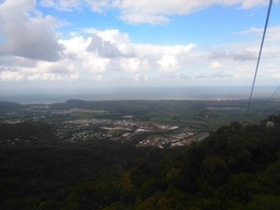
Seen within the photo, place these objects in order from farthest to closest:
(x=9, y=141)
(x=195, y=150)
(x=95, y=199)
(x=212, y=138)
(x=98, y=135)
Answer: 1. (x=98, y=135)
2. (x=9, y=141)
3. (x=212, y=138)
4. (x=195, y=150)
5. (x=95, y=199)

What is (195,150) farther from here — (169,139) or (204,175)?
(169,139)

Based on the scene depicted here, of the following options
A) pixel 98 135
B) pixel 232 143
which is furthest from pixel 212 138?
pixel 98 135

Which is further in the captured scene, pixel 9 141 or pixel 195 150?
pixel 9 141

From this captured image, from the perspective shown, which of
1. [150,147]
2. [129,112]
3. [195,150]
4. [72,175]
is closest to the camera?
[195,150]

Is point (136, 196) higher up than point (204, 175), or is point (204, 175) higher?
point (204, 175)

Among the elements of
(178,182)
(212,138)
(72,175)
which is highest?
(212,138)

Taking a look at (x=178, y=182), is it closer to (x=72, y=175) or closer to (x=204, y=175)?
(x=204, y=175)

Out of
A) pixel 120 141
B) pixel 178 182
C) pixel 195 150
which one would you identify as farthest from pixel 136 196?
pixel 120 141
